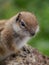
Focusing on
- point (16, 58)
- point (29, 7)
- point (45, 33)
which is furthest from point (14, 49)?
point (29, 7)

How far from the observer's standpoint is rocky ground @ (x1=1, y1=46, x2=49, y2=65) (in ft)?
27.3

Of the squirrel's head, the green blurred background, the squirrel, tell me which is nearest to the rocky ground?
the squirrel

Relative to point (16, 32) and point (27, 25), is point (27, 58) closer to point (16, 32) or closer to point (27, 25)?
point (16, 32)

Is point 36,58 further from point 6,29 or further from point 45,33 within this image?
point 45,33

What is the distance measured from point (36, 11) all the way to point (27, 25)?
12.8 ft

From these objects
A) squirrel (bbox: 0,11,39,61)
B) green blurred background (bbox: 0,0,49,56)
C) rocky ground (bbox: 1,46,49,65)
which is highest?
green blurred background (bbox: 0,0,49,56)

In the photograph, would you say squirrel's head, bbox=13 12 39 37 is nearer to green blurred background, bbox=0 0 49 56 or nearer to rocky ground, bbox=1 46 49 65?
rocky ground, bbox=1 46 49 65

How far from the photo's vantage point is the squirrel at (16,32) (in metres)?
8.21

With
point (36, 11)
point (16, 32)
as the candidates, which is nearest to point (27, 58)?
point (16, 32)

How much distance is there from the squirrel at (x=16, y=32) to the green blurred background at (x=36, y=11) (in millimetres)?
1964

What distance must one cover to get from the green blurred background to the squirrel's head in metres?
2.16

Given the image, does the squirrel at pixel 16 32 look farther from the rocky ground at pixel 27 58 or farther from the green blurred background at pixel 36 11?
the green blurred background at pixel 36 11

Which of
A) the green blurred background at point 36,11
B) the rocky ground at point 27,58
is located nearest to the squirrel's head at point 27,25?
the rocky ground at point 27,58

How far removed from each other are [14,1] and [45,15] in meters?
1.38
